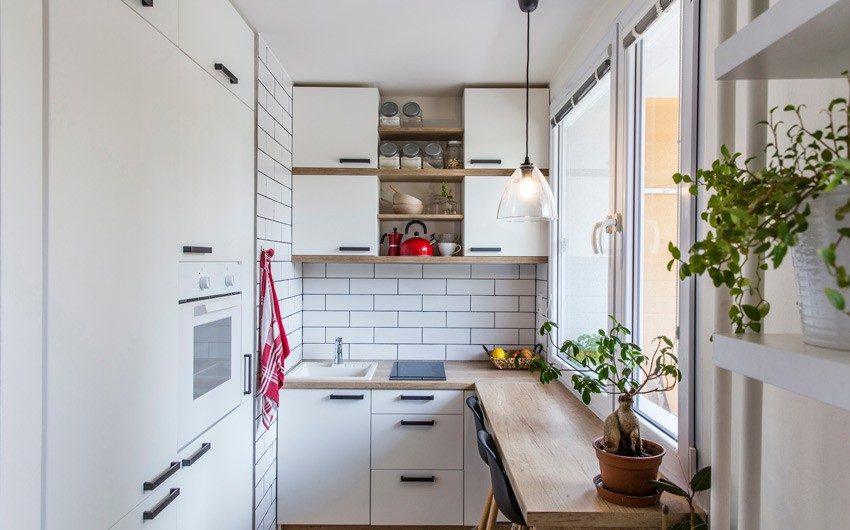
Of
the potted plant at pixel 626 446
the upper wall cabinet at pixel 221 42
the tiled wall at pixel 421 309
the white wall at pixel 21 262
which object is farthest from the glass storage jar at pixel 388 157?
the white wall at pixel 21 262

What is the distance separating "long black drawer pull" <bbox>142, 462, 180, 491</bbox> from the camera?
4.72 ft

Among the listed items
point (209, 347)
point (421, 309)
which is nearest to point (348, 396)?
point (421, 309)

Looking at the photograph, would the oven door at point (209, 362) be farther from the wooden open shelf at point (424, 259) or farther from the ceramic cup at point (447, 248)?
the ceramic cup at point (447, 248)

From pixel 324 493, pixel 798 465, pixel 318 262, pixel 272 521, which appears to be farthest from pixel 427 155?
pixel 798 465

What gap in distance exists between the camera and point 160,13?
1.52 m

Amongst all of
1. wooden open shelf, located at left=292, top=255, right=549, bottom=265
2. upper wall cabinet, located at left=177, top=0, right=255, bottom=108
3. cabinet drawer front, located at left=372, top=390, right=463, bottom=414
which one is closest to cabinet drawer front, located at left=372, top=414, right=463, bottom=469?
cabinet drawer front, located at left=372, top=390, right=463, bottom=414

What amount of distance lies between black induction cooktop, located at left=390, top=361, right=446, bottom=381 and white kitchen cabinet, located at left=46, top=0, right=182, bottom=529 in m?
1.41

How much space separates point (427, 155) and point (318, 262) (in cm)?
93

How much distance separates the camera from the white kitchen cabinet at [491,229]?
3008mm

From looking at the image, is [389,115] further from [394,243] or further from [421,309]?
[421,309]

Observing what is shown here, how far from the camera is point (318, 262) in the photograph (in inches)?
124

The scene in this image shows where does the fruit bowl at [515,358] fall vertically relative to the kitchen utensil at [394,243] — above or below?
below

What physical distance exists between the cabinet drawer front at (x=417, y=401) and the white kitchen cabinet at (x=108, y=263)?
4.25 ft

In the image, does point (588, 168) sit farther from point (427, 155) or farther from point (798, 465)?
point (798, 465)
